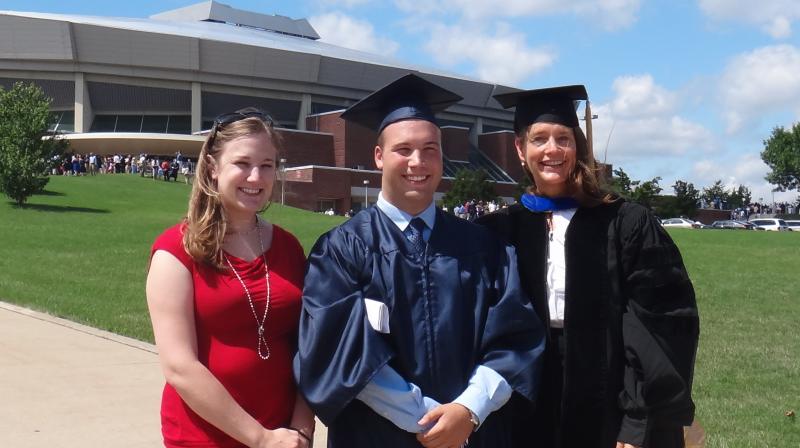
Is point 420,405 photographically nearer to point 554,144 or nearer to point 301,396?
point 301,396

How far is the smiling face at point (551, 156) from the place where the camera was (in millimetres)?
3305

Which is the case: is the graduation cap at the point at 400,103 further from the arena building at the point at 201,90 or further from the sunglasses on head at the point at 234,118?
the arena building at the point at 201,90

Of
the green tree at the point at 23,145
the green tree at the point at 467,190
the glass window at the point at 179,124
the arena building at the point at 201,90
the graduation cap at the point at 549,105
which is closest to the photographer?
the graduation cap at the point at 549,105

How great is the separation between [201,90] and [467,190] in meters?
25.7

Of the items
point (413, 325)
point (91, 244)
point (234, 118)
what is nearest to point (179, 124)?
point (91, 244)

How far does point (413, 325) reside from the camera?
9.40ft

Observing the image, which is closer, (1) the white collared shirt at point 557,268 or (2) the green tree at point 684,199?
(1) the white collared shirt at point 557,268

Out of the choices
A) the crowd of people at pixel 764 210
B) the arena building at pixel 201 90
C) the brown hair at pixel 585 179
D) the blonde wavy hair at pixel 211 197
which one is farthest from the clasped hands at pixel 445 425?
the crowd of people at pixel 764 210

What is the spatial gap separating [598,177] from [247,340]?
4.97ft

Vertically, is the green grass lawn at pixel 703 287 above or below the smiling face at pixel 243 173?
below

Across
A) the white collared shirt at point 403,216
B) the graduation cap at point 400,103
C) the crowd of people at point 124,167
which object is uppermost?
the crowd of people at point 124,167

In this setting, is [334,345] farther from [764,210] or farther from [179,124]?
[764,210]

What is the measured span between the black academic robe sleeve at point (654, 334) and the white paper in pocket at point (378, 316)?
92cm

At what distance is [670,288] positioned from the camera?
10.2ft
